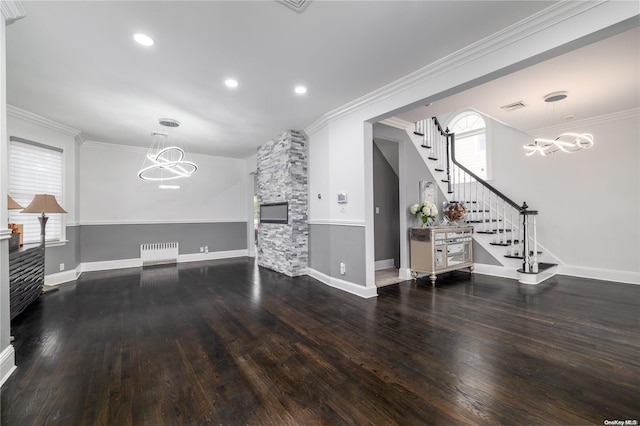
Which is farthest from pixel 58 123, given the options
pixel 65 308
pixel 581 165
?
pixel 581 165

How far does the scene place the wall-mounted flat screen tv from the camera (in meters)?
5.51

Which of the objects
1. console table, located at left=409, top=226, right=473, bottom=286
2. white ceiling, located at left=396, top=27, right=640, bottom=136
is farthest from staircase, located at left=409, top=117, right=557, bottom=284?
white ceiling, located at left=396, top=27, right=640, bottom=136

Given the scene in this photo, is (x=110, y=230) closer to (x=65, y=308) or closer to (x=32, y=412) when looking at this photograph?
(x=65, y=308)

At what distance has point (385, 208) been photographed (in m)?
6.07

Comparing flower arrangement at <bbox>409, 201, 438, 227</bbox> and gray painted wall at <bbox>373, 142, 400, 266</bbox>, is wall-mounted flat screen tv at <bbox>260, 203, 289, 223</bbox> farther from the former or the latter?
flower arrangement at <bbox>409, 201, 438, 227</bbox>

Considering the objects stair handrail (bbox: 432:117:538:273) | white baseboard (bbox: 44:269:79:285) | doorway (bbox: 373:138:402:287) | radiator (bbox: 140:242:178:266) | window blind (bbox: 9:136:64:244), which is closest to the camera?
window blind (bbox: 9:136:64:244)

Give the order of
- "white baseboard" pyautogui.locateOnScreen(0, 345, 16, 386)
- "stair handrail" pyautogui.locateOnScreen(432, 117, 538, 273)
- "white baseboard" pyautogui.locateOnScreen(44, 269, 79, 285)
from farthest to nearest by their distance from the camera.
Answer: "white baseboard" pyautogui.locateOnScreen(44, 269, 79, 285) < "stair handrail" pyautogui.locateOnScreen(432, 117, 538, 273) < "white baseboard" pyautogui.locateOnScreen(0, 345, 16, 386)

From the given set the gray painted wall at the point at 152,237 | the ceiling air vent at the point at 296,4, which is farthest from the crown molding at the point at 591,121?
the gray painted wall at the point at 152,237

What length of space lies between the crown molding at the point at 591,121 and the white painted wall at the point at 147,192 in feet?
24.6

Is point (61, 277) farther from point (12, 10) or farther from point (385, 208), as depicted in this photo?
point (385, 208)

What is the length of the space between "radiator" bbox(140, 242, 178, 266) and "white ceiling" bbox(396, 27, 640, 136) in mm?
6362

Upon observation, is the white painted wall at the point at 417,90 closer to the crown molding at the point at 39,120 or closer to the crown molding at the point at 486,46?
the crown molding at the point at 486,46

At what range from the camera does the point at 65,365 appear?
88.7 inches

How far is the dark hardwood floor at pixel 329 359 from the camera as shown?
66.5 inches
